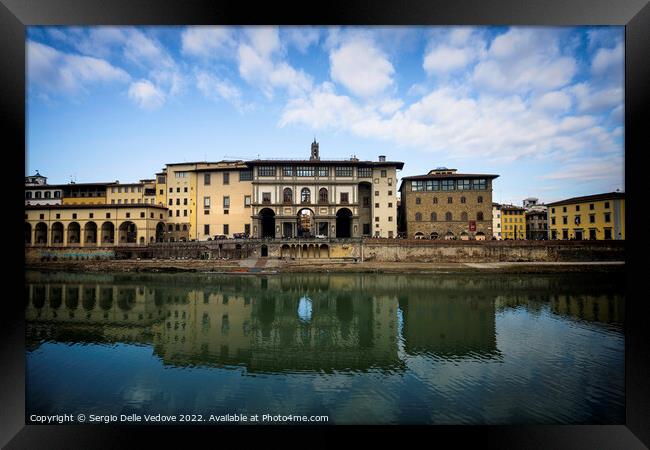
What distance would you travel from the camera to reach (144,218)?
1385 inches

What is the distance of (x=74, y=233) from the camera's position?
3509 centimetres

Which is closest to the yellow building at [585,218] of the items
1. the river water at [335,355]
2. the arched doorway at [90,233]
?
the river water at [335,355]

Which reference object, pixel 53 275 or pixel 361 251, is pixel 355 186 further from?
pixel 53 275

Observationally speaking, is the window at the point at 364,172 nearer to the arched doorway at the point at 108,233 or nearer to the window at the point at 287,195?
the window at the point at 287,195

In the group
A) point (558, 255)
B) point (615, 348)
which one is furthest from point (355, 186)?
point (615, 348)

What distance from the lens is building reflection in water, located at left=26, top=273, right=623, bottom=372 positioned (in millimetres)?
9266

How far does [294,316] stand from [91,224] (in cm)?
3431

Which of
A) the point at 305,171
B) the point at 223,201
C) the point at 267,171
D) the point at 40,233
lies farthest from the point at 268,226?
the point at 40,233

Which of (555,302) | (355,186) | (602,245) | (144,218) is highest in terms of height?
(355,186)

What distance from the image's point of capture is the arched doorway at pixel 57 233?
34522 mm

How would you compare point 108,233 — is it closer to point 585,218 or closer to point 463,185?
point 463,185
